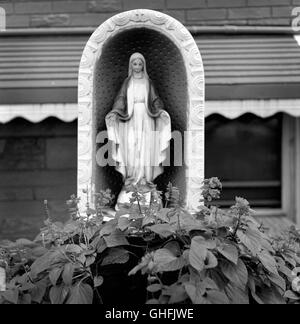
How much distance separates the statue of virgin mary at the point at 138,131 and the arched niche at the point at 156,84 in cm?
15

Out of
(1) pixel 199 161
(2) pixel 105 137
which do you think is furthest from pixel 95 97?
(1) pixel 199 161

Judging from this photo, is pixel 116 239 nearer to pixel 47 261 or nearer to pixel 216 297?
pixel 47 261

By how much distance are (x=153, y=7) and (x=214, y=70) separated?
3.49 feet

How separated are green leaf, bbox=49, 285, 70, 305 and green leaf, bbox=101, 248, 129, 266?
0.22 metres

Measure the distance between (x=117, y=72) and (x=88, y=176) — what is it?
35.8 inches

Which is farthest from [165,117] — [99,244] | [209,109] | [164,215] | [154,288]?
[154,288]

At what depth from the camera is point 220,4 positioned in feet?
16.4

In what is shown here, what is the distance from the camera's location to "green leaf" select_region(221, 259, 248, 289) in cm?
224

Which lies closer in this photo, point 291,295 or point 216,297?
point 216,297

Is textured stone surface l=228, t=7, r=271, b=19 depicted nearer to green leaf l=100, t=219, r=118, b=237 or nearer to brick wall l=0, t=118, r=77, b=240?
brick wall l=0, t=118, r=77, b=240

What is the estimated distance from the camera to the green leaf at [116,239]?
7.93 feet

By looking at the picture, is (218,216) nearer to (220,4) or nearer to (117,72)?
(117,72)

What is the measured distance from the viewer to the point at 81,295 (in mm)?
2266

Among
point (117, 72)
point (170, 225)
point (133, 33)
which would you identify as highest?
point (133, 33)
